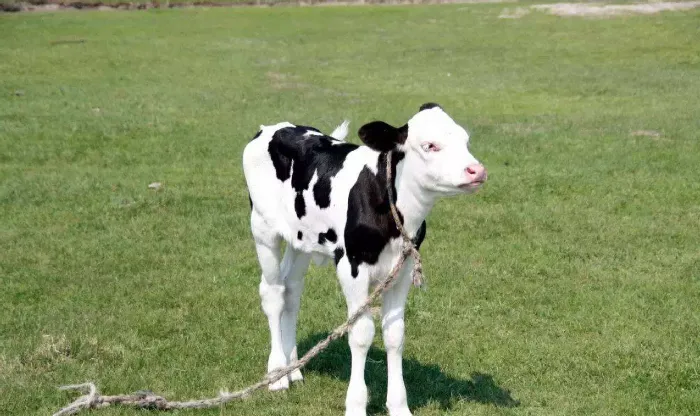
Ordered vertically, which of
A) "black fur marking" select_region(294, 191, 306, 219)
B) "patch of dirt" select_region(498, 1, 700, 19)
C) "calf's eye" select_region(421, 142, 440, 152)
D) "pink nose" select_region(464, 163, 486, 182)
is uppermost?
"calf's eye" select_region(421, 142, 440, 152)

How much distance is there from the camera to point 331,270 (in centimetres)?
968

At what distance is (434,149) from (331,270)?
4.31 meters

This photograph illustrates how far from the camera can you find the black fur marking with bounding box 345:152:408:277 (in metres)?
5.80

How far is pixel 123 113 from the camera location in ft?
62.5

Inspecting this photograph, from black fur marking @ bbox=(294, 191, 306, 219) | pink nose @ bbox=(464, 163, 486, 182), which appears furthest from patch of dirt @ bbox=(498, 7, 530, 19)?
pink nose @ bbox=(464, 163, 486, 182)

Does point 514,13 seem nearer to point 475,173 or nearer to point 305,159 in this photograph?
point 305,159

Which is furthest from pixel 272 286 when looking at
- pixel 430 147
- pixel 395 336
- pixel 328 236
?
pixel 430 147

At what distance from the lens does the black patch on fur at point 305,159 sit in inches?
A: 247

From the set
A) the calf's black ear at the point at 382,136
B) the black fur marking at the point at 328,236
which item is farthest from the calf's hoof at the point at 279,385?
the calf's black ear at the point at 382,136

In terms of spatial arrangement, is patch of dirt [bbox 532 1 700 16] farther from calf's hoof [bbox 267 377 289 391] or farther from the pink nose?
the pink nose

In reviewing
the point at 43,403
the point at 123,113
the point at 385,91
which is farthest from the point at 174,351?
the point at 385,91

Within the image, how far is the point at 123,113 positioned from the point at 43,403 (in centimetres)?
1322

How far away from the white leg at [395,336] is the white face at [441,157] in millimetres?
754

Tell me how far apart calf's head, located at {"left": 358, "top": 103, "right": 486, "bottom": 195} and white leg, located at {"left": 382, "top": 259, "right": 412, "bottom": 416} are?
75 cm
